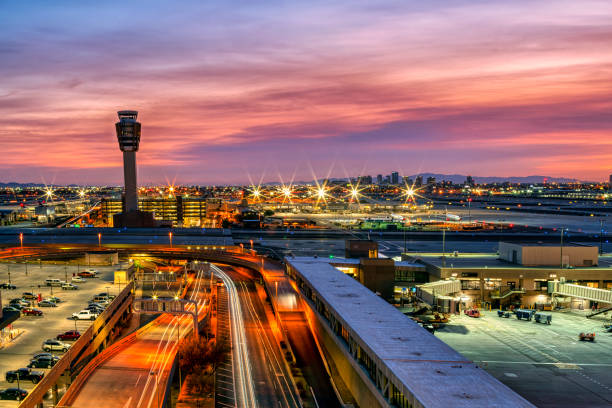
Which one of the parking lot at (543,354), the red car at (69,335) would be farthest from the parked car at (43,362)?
the parking lot at (543,354)

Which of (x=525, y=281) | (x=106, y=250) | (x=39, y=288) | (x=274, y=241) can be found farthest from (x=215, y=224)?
(x=525, y=281)

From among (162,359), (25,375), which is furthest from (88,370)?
(162,359)

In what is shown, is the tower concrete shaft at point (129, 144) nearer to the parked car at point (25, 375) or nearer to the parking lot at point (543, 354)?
the parked car at point (25, 375)

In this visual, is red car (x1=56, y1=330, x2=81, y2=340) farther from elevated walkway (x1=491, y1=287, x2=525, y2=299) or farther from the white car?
elevated walkway (x1=491, y1=287, x2=525, y2=299)

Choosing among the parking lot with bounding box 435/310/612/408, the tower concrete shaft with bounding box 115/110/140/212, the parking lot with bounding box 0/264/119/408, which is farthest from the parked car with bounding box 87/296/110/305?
the tower concrete shaft with bounding box 115/110/140/212

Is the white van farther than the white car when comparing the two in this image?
Yes

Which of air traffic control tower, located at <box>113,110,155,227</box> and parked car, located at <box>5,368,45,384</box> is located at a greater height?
air traffic control tower, located at <box>113,110,155,227</box>
